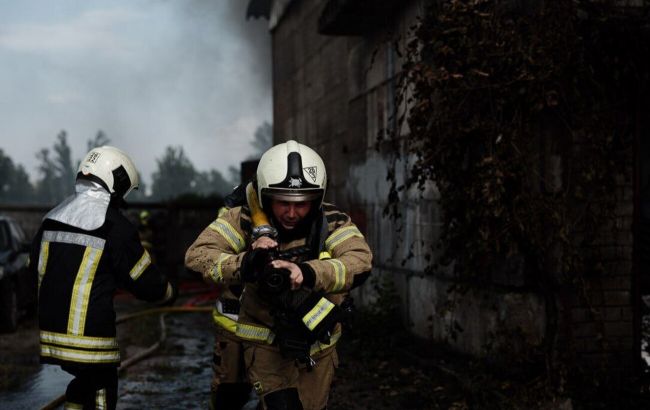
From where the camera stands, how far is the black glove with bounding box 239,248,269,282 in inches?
127

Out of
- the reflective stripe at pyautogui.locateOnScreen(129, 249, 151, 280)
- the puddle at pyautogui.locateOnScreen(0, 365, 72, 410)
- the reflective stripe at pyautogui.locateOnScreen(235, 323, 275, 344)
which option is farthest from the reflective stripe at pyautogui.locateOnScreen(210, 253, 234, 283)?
the puddle at pyautogui.locateOnScreen(0, 365, 72, 410)

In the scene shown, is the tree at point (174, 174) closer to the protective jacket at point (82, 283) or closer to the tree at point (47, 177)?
the tree at point (47, 177)

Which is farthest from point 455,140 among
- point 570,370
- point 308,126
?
point 308,126

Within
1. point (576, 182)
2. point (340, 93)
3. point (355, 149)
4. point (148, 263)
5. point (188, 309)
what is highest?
point (340, 93)

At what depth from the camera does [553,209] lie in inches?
229

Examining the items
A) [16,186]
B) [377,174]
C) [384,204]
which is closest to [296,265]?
[384,204]

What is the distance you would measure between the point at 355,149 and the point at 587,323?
194 inches

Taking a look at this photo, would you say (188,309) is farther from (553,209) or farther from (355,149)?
(553,209)

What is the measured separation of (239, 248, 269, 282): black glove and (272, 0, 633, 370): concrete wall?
123 inches

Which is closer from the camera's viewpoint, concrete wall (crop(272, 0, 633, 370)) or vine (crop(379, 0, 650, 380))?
vine (crop(379, 0, 650, 380))

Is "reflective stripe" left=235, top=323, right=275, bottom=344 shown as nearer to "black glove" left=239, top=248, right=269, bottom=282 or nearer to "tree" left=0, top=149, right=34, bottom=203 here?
"black glove" left=239, top=248, right=269, bottom=282

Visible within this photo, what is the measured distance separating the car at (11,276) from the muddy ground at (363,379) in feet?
1.06

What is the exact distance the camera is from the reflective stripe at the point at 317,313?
11.1 feet

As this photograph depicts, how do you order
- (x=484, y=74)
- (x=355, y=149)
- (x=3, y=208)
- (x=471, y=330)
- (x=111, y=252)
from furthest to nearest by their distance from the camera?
(x=3, y=208) < (x=355, y=149) < (x=471, y=330) < (x=484, y=74) < (x=111, y=252)
